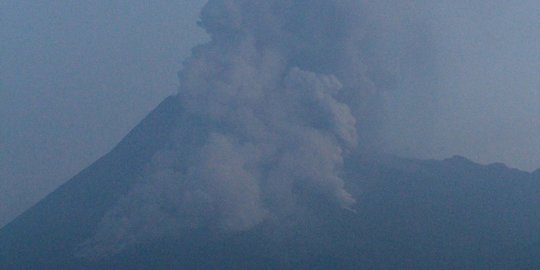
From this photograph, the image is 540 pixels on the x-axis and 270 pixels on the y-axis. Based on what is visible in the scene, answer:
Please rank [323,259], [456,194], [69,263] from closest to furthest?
[323,259]
[69,263]
[456,194]

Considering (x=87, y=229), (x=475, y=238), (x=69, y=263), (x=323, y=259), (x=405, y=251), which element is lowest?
(x=69, y=263)

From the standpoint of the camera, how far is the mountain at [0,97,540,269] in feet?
144

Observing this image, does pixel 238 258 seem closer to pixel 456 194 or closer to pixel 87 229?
pixel 87 229

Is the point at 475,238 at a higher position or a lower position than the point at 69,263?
higher

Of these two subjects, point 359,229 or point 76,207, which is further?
point 76,207

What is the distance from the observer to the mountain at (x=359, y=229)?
43.9 metres

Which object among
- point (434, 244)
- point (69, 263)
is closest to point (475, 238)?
point (434, 244)

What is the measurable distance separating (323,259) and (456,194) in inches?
631

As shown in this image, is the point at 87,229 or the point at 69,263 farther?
the point at 87,229

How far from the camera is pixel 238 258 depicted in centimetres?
4375

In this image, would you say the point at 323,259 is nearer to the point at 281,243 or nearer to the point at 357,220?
the point at 281,243

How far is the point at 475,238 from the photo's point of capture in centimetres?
4731

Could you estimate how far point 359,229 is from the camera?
4769 centimetres

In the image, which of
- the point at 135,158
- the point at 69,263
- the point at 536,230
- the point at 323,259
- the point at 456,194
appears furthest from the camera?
the point at 135,158
